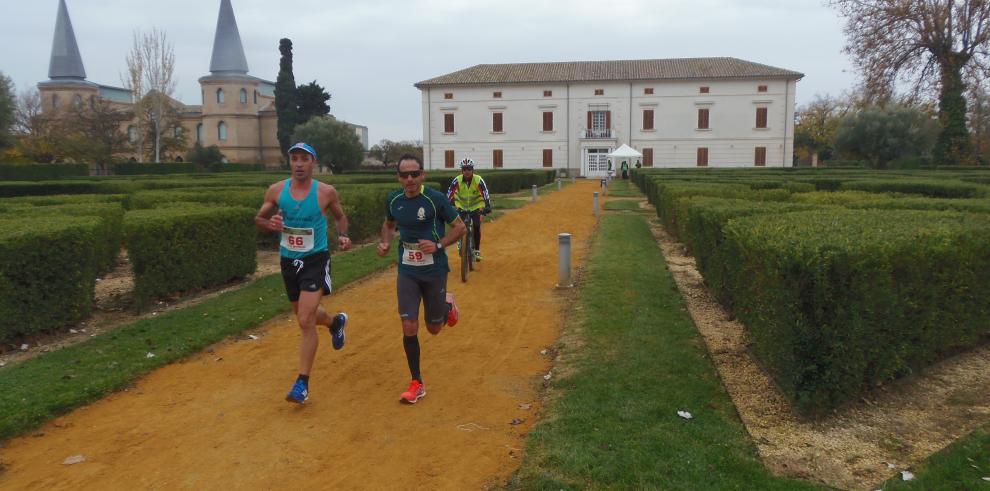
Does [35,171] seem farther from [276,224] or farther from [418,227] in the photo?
[418,227]

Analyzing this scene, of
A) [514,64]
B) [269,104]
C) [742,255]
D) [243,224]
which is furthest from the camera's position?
[269,104]

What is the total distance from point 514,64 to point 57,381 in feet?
175

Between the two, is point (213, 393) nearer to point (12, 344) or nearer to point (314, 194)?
point (314, 194)

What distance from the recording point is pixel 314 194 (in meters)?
4.57

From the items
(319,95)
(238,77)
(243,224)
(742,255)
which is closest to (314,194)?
(742,255)

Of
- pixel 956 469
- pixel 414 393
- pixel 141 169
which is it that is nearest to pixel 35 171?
pixel 141 169

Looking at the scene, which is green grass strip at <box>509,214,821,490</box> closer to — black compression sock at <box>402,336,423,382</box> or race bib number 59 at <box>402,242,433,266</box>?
black compression sock at <box>402,336,423,382</box>

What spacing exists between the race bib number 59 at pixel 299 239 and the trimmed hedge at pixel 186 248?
339 centimetres

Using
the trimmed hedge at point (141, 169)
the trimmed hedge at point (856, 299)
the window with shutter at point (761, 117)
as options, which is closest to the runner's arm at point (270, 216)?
the trimmed hedge at point (856, 299)

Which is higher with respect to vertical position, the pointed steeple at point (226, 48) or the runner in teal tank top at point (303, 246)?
the pointed steeple at point (226, 48)

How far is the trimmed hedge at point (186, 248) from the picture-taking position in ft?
23.1

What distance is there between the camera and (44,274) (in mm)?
5910

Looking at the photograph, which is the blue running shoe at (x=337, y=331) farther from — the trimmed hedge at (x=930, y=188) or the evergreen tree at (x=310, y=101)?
the evergreen tree at (x=310, y=101)

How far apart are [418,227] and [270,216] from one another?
3.52 feet
